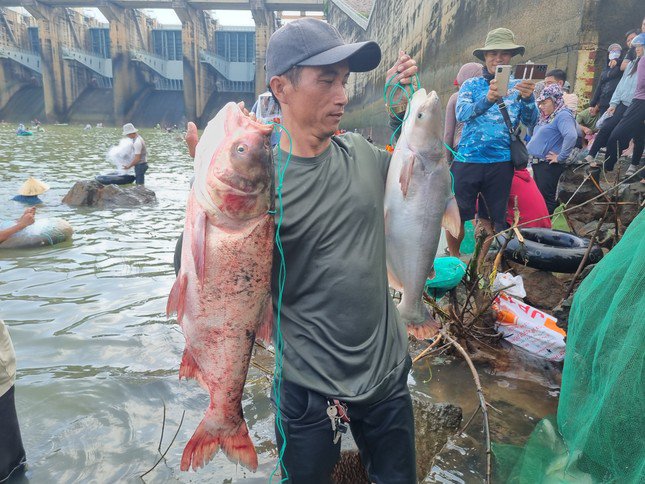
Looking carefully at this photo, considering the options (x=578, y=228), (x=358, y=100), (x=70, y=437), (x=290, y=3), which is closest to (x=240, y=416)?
(x=70, y=437)

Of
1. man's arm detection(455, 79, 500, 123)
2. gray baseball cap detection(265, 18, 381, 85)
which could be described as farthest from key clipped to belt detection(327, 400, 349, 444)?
man's arm detection(455, 79, 500, 123)

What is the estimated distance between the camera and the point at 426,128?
2318 millimetres

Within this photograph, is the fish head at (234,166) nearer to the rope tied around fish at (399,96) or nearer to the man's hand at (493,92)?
the rope tied around fish at (399,96)

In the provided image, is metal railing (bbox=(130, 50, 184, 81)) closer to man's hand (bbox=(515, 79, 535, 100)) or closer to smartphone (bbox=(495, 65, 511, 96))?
man's hand (bbox=(515, 79, 535, 100))

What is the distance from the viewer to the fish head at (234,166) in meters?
1.74

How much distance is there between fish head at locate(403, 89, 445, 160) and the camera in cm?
229

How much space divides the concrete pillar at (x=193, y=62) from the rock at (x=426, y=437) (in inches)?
2074

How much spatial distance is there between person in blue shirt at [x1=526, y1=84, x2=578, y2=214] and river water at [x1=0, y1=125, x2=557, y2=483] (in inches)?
162

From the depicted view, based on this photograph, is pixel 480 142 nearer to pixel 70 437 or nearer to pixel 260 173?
pixel 260 173

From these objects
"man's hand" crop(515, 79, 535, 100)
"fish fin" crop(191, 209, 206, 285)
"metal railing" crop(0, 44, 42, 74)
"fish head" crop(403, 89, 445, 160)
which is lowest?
"fish fin" crop(191, 209, 206, 285)

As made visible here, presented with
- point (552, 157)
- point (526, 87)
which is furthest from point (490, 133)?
point (552, 157)

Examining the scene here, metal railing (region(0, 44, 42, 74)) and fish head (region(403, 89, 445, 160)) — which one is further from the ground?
metal railing (region(0, 44, 42, 74))

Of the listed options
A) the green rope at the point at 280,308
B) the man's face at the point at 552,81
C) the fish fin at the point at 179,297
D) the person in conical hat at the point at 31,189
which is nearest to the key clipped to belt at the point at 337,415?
the green rope at the point at 280,308

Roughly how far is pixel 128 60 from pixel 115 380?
56.0 meters
